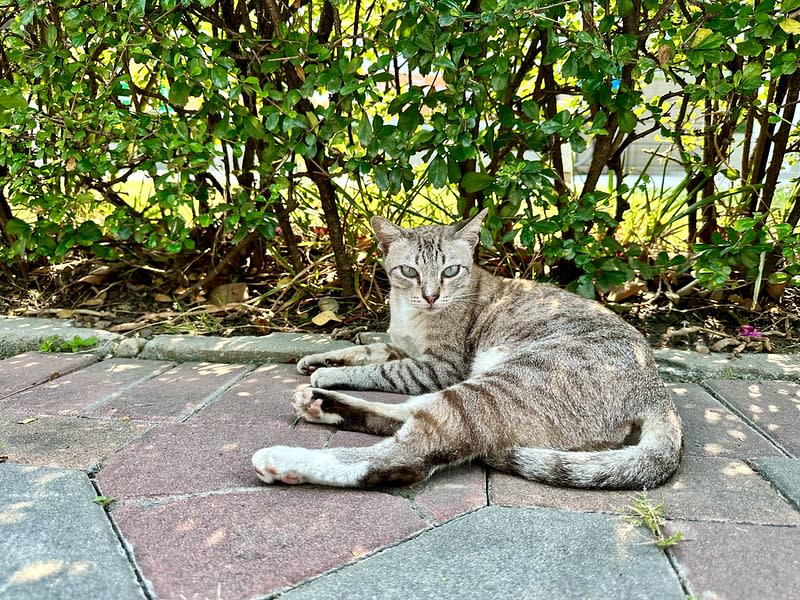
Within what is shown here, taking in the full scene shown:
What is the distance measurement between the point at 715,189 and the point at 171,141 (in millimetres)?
3399

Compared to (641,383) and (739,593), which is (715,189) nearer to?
(641,383)

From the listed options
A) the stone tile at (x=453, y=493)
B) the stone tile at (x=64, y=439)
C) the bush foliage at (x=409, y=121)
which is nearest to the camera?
the stone tile at (x=453, y=493)

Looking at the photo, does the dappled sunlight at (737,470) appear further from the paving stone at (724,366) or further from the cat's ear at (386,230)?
the cat's ear at (386,230)

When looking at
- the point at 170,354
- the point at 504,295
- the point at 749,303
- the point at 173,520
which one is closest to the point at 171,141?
the point at 170,354

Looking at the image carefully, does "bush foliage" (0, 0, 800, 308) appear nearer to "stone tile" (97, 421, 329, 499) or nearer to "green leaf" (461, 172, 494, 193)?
"green leaf" (461, 172, 494, 193)

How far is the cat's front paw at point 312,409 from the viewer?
2348 millimetres

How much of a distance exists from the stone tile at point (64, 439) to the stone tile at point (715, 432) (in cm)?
215

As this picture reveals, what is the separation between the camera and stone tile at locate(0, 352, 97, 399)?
2881 millimetres

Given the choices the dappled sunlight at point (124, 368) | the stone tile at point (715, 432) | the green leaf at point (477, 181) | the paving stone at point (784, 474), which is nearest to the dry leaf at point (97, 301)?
the dappled sunlight at point (124, 368)

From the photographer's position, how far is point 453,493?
1.85 metres

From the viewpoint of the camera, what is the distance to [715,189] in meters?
3.85

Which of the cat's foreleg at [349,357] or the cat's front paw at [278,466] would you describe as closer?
the cat's front paw at [278,466]

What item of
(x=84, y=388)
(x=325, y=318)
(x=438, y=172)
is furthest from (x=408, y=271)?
(x=84, y=388)

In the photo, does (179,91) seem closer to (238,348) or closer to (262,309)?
(238,348)
